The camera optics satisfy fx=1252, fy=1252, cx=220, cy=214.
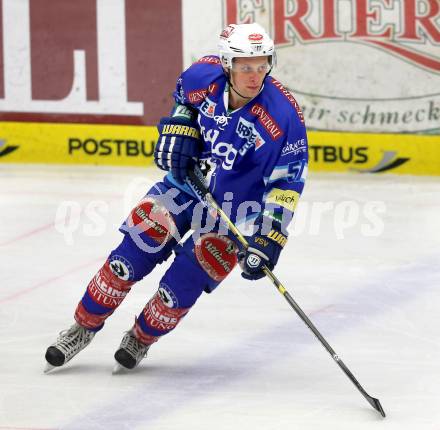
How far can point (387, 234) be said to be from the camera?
756 cm

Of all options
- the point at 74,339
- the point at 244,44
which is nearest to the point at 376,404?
the point at 74,339

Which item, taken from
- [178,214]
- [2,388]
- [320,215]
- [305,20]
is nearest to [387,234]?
[320,215]

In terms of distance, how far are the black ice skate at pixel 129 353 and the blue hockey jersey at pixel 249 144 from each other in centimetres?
65

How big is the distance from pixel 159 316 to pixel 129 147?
443cm

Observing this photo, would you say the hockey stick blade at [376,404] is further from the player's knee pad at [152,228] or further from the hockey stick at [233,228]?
the player's knee pad at [152,228]

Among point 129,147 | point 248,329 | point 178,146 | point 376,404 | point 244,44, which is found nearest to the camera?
point 376,404

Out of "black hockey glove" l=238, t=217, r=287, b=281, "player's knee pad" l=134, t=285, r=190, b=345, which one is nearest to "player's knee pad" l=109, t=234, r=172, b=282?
"player's knee pad" l=134, t=285, r=190, b=345

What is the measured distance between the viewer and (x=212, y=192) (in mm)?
5000

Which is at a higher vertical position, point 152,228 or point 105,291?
point 152,228

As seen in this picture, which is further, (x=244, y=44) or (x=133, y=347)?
(x=133, y=347)

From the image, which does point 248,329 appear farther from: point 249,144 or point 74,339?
point 249,144

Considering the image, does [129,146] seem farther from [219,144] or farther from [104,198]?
[219,144]

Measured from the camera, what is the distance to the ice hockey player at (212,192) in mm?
4738

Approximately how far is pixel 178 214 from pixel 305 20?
14.3 ft
